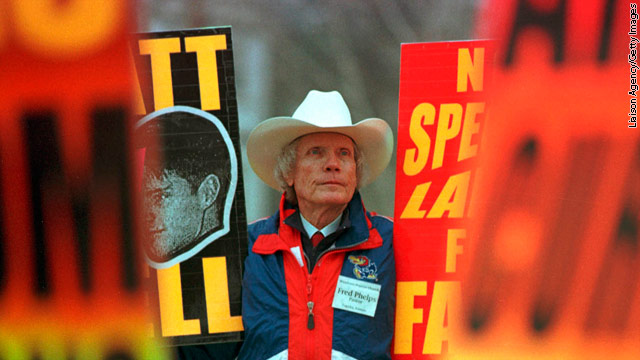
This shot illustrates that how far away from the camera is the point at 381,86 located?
3158mm

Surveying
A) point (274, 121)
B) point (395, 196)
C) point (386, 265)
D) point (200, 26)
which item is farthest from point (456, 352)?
point (200, 26)

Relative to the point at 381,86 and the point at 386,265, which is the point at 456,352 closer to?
the point at 386,265

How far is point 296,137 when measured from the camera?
308 cm

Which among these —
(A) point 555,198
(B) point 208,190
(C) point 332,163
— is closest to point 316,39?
(C) point 332,163

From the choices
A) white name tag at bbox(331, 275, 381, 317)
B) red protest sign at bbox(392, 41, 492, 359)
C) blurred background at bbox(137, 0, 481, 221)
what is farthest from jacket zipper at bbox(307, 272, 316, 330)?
blurred background at bbox(137, 0, 481, 221)

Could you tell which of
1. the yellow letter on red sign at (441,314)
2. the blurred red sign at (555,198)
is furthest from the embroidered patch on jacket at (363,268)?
the blurred red sign at (555,198)

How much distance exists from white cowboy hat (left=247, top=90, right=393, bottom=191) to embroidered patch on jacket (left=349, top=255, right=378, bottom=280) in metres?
0.42

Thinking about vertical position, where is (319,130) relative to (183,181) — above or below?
above

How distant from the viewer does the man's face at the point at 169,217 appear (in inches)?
123

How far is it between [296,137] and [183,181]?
2.10 ft

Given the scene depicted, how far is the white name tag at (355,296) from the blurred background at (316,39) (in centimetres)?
85

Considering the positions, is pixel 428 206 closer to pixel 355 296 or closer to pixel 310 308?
pixel 355 296

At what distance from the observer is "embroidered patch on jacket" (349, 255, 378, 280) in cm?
294

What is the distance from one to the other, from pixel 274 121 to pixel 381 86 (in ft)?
2.00
